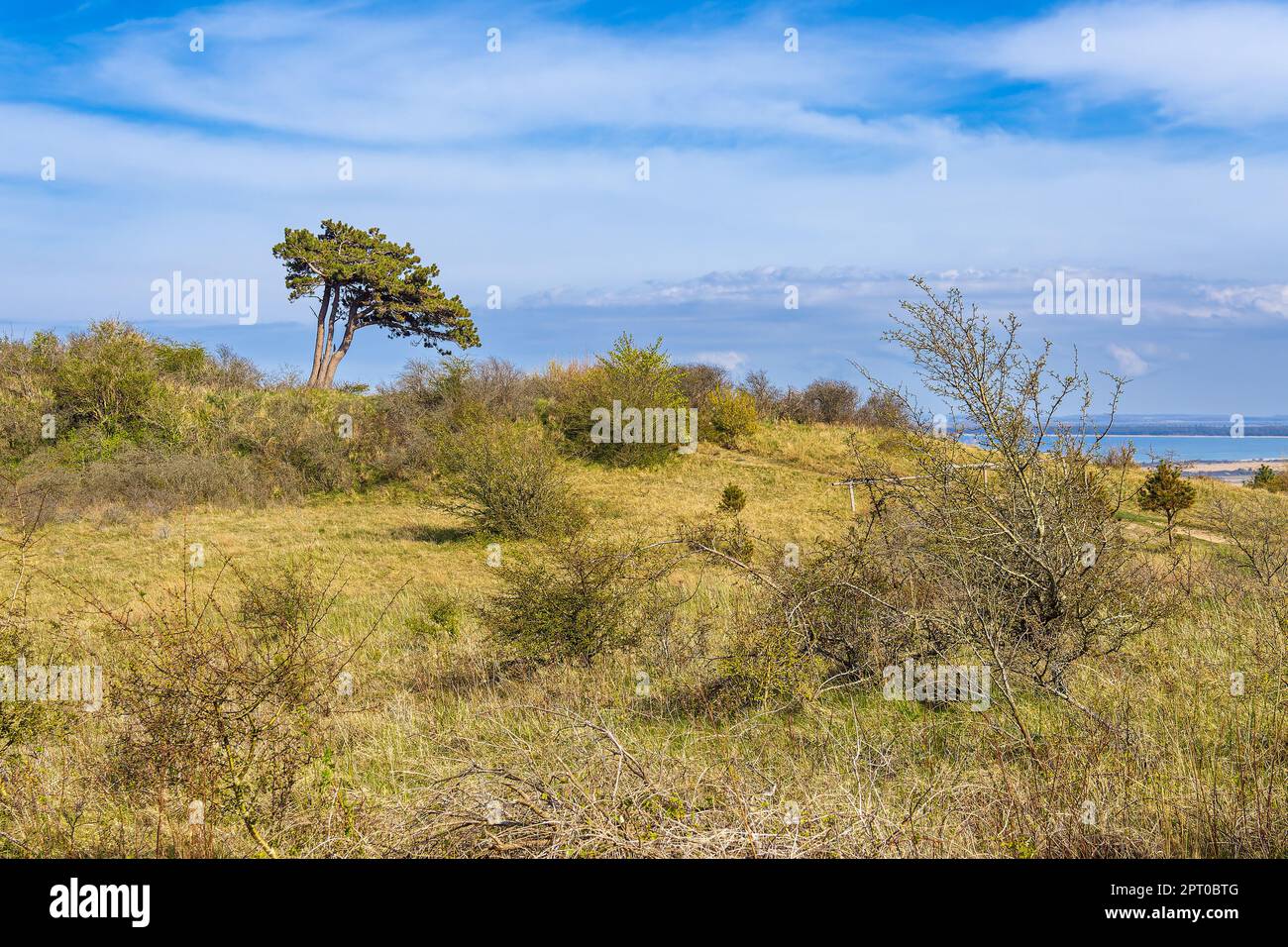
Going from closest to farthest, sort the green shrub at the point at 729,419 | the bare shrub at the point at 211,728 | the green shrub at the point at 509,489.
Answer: the bare shrub at the point at 211,728 < the green shrub at the point at 509,489 < the green shrub at the point at 729,419

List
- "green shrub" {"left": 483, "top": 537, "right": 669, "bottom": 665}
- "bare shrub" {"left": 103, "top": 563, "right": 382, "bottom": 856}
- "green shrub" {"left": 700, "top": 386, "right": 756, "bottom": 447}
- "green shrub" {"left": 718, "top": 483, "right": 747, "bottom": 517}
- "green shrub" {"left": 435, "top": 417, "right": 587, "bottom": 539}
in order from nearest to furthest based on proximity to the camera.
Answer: "bare shrub" {"left": 103, "top": 563, "right": 382, "bottom": 856} → "green shrub" {"left": 483, "top": 537, "right": 669, "bottom": 665} → "green shrub" {"left": 435, "top": 417, "right": 587, "bottom": 539} → "green shrub" {"left": 718, "top": 483, "right": 747, "bottom": 517} → "green shrub" {"left": 700, "top": 386, "right": 756, "bottom": 447}

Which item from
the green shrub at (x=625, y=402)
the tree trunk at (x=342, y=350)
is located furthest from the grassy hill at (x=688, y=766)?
the tree trunk at (x=342, y=350)

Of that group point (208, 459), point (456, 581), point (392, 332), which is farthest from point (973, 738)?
point (392, 332)

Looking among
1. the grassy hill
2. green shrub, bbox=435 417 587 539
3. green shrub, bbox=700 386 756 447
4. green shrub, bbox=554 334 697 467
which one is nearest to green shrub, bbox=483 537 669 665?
the grassy hill

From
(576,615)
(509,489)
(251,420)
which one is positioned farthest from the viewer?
(251,420)

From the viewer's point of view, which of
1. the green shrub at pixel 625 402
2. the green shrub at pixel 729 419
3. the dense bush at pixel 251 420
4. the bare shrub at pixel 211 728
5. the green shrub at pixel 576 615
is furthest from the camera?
the green shrub at pixel 729 419

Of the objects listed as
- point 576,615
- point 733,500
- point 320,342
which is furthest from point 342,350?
point 576,615

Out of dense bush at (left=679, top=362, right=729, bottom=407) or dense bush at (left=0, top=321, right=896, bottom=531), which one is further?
dense bush at (left=679, top=362, right=729, bottom=407)

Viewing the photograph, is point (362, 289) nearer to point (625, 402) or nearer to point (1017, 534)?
point (625, 402)

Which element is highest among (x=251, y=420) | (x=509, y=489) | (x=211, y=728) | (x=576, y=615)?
(x=251, y=420)

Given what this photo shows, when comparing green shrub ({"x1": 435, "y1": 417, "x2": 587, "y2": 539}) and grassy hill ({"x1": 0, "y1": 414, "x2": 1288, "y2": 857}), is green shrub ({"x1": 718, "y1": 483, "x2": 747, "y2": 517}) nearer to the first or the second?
green shrub ({"x1": 435, "y1": 417, "x2": 587, "y2": 539})

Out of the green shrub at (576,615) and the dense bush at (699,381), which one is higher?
the dense bush at (699,381)

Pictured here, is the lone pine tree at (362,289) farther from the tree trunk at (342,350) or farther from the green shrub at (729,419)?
the green shrub at (729,419)

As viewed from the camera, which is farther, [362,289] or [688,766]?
[362,289]
